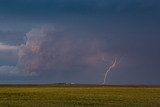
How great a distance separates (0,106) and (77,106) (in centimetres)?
746

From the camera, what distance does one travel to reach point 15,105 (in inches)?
1553

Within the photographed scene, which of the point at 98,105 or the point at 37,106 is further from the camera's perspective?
the point at 98,105

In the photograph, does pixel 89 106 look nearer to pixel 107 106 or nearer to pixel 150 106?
pixel 107 106

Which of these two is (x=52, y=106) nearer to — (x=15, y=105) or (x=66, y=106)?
(x=66, y=106)

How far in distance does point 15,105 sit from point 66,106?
5497 mm

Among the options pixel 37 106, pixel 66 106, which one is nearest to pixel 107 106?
pixel 66 106

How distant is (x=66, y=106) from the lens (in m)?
37.8

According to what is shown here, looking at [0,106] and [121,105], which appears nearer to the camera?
[0,106]

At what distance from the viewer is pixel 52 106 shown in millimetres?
37688

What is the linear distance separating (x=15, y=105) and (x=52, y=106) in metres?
4.27

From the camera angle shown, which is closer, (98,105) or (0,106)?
(0,106)

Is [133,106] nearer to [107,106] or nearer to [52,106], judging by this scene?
[107,106]

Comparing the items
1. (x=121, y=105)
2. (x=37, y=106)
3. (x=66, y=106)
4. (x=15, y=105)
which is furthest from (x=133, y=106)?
(x=15, y=105)

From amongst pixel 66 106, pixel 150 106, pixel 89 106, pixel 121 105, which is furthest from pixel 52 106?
pixel 150 106
